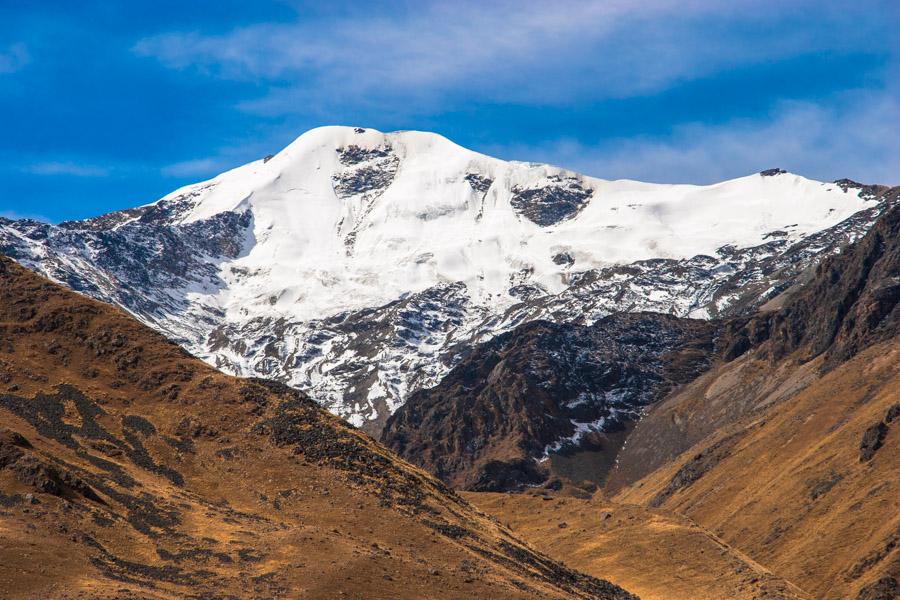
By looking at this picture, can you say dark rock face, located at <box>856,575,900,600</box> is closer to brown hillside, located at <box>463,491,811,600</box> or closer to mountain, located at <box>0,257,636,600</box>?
brown hillside, located at <box>463,491,811,600</box>

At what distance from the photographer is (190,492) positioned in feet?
331

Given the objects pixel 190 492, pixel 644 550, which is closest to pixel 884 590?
pixel 644 550

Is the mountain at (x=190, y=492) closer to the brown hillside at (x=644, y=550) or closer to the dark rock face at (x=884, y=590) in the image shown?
the brown hillside at (x=644, y=550)

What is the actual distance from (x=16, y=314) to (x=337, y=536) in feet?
155

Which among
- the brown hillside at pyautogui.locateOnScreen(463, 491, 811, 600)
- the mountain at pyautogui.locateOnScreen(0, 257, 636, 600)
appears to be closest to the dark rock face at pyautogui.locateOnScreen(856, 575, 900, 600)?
the brown hillside at pyautogui.locateOnScreen(463, 491, 811, 600)

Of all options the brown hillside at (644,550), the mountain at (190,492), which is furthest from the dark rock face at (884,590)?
the mountain at (190,492)

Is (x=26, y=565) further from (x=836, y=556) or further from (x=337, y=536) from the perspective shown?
(x=836, y=556)

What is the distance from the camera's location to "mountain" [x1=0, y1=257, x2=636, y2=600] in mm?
82438

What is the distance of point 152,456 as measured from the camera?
347 ft

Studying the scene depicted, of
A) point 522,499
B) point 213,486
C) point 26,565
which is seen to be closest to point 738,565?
point 522,499

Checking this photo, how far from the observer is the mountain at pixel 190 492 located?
270 ft

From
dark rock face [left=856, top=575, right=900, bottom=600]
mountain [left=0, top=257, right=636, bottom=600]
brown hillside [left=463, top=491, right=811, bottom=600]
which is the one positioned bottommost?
dark rock face [left=856, top=575, right=900, bottom=600]

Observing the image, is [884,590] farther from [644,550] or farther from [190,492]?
[190,492]

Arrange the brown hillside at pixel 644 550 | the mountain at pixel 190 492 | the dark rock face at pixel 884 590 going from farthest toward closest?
the dark rock face at pixel 884 590 < the brown hillside at pixel 644 550 < the mountain at pixel 190 492
